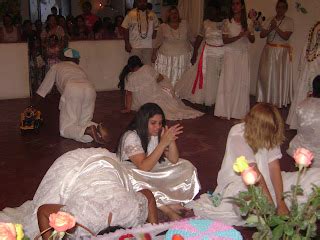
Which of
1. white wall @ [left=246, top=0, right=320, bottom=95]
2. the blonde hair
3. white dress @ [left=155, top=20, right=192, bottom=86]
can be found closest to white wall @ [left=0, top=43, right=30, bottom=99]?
white dress @ [left=155, top=20, right=192, bottom=86]

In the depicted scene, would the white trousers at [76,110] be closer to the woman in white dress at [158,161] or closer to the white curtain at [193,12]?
the woman in white dress at [158,161]

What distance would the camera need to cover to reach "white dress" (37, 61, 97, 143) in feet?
18.5

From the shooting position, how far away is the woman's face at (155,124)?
141 inches

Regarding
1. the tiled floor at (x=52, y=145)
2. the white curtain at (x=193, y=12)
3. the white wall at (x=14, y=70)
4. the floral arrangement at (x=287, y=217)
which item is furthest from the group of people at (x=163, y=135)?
the white curtain at (x=193, y=12)

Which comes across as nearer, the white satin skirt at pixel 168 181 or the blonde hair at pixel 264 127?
the blonde hair at pixel 264 127

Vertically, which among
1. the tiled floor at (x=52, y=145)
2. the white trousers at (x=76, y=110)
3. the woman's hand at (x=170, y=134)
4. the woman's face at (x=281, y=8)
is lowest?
the tiled floor at (x=52, y=145)

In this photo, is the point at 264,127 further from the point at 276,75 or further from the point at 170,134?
the point at 276,75

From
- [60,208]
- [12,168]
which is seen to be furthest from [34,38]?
[60,208]

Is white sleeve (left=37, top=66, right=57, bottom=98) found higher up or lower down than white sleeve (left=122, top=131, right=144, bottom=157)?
higher up

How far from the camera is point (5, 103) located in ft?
25.0

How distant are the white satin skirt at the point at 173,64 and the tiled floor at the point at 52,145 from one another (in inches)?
31.8

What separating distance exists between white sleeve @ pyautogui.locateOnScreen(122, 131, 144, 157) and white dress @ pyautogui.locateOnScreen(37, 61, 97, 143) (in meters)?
2.12

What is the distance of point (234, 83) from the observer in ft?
22.0

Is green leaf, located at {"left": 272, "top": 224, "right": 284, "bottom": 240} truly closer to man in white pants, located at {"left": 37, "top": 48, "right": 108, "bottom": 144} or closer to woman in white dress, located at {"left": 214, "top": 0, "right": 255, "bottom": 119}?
man in white pants, located at {"left": 37, "top": 48, "right": 108, "bottom": 144}
